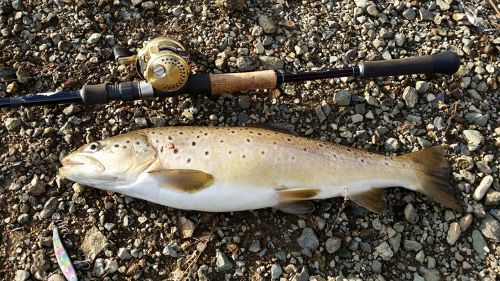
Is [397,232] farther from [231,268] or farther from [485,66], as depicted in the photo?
[485,66]

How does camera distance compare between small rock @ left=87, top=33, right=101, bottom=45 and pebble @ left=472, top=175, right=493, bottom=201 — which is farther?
small rock @ left=87, top=33, right=101, bottom=45

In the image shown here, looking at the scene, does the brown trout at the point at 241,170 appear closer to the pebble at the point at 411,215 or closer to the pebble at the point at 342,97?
the pebble at the point at 411,215

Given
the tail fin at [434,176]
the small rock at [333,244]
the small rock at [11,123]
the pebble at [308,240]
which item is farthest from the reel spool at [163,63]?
the tail fin at [434,176]

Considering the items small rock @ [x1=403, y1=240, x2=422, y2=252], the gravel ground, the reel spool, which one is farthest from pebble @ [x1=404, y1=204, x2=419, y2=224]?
the reel spool

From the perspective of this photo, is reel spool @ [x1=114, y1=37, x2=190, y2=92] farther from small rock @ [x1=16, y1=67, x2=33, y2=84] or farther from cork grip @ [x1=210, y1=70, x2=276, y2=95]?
small rock @ [x1=16, y1=67, x2=33, y2=84]

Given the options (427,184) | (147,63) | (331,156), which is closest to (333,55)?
(331,156)
